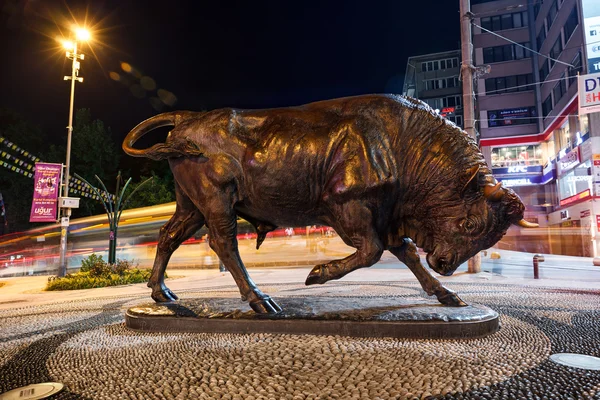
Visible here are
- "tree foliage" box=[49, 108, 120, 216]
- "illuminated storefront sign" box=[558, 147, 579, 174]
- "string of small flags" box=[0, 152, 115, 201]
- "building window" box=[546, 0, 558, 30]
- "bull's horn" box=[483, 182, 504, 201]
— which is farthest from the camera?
"tree foliage" box=[49, 108, 120, 216]

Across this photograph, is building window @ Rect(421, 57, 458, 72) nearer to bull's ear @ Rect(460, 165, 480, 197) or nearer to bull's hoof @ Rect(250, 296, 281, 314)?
bull's ear @ Rect(460, 165, 480, 197)

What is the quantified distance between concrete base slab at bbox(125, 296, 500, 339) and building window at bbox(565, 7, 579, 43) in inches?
906

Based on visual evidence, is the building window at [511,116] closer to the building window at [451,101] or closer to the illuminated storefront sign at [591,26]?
the illuminated storefront sign at [591,26]

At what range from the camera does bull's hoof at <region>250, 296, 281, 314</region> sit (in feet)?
10.3

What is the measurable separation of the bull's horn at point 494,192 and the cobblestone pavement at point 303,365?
3.19 feet

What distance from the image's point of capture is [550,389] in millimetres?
1856

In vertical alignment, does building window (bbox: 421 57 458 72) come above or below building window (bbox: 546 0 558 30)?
above

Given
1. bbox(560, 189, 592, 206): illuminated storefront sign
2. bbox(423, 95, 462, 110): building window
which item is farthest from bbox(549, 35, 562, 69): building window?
bbox(423, 95, 462, 110): building window

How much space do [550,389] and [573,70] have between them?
23.6 m

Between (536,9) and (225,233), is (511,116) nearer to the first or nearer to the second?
(536,9)

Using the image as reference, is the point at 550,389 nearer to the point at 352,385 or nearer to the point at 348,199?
the point at 352,385

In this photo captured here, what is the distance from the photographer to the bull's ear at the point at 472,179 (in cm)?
282

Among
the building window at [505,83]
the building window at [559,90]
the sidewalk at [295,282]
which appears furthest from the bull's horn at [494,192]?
the building window at [505,83]

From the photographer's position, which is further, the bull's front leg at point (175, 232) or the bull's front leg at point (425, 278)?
the bull's front leg at point (175, 232)
